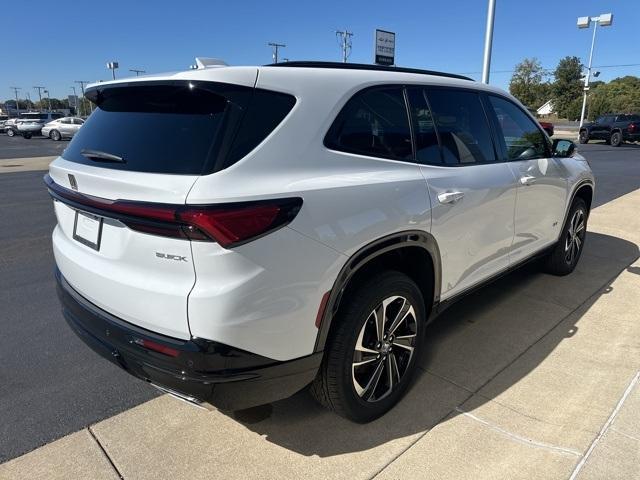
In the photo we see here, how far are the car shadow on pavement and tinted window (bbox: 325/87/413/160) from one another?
1427mm

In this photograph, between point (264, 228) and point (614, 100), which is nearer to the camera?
point (264, 228)

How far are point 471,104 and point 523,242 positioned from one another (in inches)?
47.4

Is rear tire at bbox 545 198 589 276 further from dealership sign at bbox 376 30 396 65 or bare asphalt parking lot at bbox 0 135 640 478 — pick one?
dealership sign at bbox 376 30 396 65

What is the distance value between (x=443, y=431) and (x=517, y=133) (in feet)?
7.90

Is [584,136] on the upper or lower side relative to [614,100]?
lower

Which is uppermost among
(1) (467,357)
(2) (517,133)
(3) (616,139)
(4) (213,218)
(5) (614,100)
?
(5) (614,100)

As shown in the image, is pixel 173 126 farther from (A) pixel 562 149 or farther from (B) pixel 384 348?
(A) pixel 562 149

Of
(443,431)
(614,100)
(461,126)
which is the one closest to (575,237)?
(461,126)

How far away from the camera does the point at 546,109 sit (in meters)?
79.9

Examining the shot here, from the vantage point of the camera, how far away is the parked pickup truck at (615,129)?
25984mm

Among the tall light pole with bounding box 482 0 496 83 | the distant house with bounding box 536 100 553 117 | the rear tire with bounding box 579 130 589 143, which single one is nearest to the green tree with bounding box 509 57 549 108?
the distant house with bounding box 536 100 553 117

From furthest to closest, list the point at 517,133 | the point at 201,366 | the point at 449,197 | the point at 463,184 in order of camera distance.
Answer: the point at 517,133, the point at 463,184, the point at 449,197, the point at 201,366

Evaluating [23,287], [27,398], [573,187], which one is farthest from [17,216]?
[573,187]

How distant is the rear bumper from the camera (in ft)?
6.25
